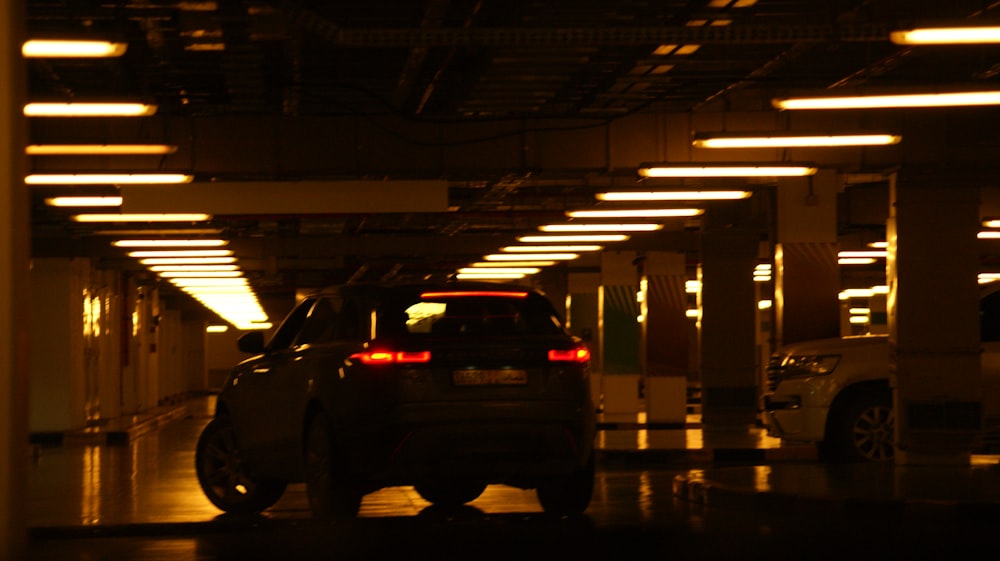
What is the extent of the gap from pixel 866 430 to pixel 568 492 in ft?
20.1

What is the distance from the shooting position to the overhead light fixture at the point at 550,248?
81.9 feet

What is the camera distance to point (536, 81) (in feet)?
44.0

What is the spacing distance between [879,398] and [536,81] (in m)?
5.10

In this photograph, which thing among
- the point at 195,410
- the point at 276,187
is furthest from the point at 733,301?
the point at 195,410

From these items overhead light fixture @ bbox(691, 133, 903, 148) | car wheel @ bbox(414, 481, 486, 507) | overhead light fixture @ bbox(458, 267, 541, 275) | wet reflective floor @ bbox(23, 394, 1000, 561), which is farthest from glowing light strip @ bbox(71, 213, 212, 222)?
overhead light fixture @ bbox(458, 267, 541, 275)

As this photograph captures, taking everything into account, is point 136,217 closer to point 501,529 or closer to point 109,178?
point 109,178

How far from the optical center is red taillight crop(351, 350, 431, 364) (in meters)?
9.31

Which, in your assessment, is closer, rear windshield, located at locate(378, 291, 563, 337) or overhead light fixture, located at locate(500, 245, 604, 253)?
rear windshield, located at locate(378, 291, 563, 337)

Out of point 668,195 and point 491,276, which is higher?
point 668,195

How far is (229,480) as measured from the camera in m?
11.7

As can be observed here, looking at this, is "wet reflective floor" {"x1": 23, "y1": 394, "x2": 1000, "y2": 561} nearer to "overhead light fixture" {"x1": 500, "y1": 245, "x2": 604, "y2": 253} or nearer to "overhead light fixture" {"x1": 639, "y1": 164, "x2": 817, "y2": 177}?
"overhead light fixture" {"x1": 639, "y1": 164, "x2": 817, "y2": 177}

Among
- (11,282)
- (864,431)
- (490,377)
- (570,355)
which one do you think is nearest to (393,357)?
(490,377)

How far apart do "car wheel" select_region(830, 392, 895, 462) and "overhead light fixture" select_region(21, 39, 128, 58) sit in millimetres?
8662

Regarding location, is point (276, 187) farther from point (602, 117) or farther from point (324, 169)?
point (602, 117)
